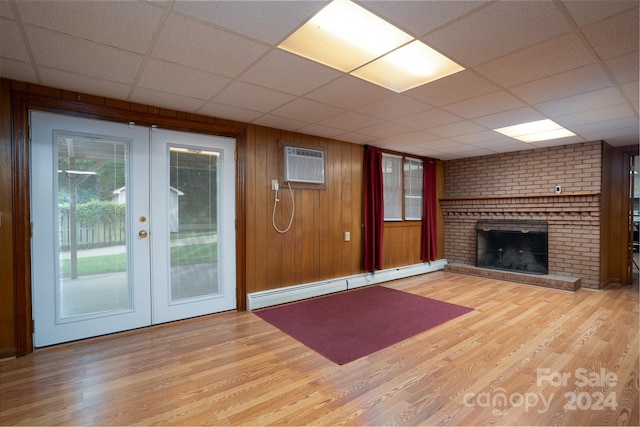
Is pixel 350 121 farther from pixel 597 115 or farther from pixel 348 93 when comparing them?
pixel 597 115

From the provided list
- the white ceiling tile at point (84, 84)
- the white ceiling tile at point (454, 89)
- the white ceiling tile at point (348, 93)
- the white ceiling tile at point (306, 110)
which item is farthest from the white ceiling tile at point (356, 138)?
the white ceiling tile at point (84, 84)

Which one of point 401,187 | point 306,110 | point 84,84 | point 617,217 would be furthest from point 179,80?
point 617,217

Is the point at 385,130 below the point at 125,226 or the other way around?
the other way around

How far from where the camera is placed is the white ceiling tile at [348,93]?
2746 mm

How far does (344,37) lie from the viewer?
2.20 m

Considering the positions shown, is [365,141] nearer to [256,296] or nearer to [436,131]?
[436,131]

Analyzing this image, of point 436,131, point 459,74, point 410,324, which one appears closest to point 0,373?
point 410,324

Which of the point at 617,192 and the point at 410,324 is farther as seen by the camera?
the point at 617,192

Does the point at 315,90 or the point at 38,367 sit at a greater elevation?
the point at 315,90

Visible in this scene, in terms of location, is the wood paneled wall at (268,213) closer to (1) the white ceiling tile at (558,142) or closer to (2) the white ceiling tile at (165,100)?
(2) the white ceiling tile at (165,100)

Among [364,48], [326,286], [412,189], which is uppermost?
[364,48]

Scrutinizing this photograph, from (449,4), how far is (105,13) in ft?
6.19

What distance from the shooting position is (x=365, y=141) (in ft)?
16.5

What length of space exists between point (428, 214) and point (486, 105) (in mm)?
3354
